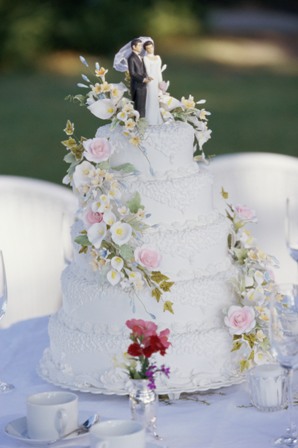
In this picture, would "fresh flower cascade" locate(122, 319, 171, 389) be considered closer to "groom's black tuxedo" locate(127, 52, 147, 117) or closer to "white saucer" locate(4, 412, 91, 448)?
"white saucer" locate(4, 412, 91, 448)

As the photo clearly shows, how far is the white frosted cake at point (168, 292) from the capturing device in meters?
2.88

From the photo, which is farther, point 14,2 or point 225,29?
point 225,29

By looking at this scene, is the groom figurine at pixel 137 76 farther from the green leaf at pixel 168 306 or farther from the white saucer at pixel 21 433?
the white saucer at pixel 21 433

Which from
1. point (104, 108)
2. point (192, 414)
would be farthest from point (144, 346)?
point (104, 108)

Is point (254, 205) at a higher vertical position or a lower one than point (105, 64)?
lower

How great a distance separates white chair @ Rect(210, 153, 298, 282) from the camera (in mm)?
4551

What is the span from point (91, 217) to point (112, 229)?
0.23 ft

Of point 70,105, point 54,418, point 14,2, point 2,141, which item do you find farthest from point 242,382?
point 14,2

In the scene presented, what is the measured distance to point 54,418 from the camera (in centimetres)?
249

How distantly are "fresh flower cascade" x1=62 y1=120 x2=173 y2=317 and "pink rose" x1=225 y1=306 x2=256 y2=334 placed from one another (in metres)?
0.16

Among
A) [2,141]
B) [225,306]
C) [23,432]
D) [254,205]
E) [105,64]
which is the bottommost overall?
[23,432]

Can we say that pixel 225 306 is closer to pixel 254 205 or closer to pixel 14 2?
pixel 254 205

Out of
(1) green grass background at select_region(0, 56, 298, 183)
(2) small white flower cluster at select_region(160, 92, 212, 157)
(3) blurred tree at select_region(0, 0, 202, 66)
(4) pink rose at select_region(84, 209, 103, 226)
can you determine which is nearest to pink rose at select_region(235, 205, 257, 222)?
(2) small white flower cluster at select_region(160, 92, 212, 157)

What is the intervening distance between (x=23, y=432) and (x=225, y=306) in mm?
670
